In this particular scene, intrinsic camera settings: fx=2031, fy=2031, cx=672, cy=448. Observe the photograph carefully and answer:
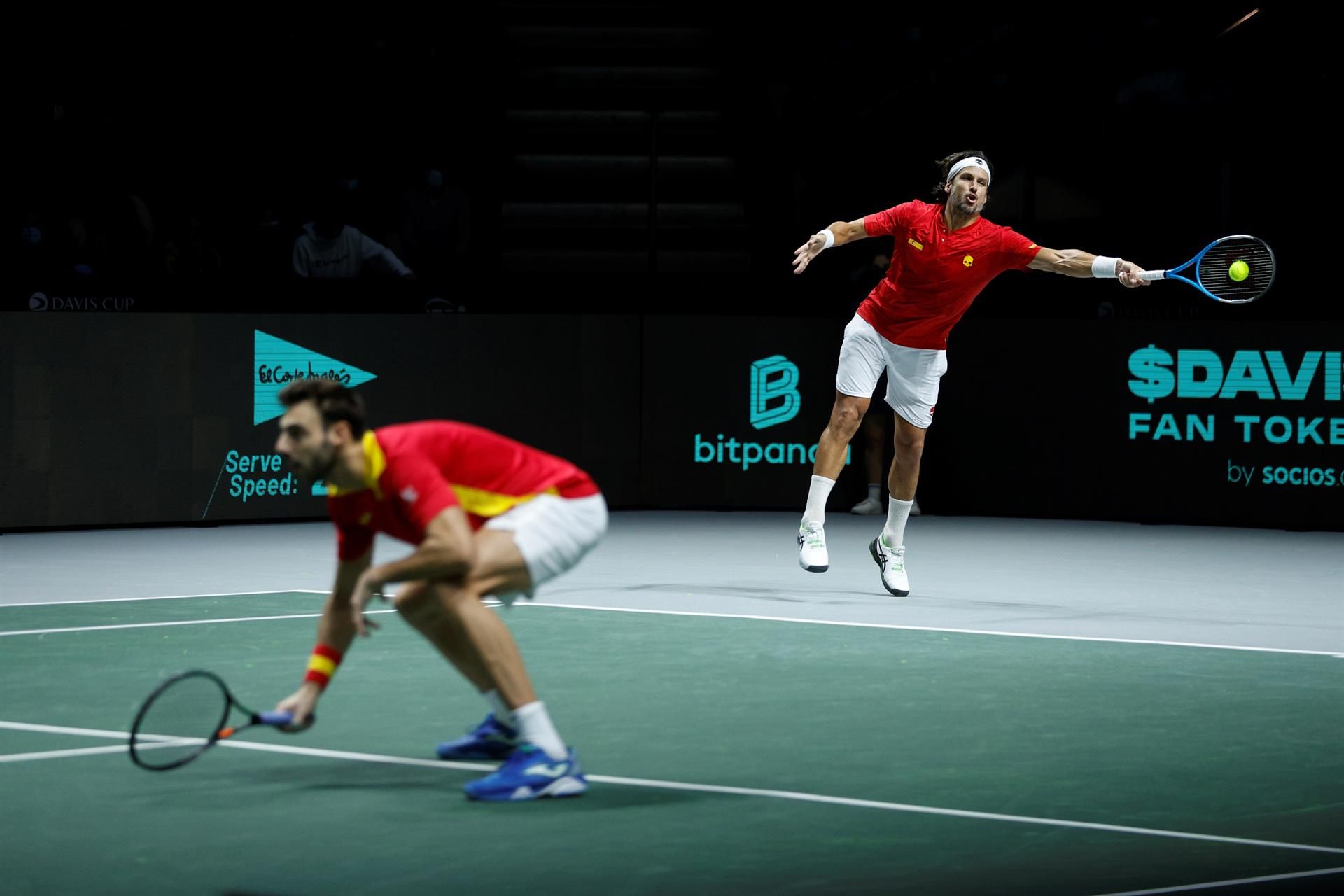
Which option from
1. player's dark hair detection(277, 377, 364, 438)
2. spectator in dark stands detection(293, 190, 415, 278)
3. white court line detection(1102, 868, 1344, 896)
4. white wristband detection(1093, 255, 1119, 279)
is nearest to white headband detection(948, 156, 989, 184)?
white wristband detection(1093, 255, 1119, 279)

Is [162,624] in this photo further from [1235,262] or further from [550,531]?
[1235,262]

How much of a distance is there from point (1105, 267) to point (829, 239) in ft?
4.62

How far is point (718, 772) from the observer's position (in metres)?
6.58

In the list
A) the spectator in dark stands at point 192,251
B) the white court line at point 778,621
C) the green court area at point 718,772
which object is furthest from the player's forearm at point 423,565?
the spectator in dark stands at point 192,251

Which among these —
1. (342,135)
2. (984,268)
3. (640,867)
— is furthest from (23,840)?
(342,135)

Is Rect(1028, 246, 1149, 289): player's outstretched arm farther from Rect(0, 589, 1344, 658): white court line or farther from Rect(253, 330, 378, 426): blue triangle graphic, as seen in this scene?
Rect(253, 330, 378, 426): blue triangle graphic

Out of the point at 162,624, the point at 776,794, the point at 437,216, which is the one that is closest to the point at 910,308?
the point at 162,624

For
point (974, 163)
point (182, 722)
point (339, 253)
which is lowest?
point (182, 722)

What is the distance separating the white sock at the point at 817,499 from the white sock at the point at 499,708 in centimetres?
461

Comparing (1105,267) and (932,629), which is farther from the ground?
(1105,267)

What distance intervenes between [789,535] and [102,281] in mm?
4961

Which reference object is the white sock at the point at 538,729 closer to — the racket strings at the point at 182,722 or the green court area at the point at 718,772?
the green court area at the point at 718,772

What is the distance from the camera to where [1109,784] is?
21.1ft

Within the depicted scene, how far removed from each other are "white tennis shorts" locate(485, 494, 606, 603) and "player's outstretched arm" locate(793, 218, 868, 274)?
166 inches
